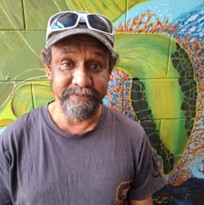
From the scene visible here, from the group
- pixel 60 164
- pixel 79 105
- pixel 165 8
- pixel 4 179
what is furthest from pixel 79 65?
pixel 165 8

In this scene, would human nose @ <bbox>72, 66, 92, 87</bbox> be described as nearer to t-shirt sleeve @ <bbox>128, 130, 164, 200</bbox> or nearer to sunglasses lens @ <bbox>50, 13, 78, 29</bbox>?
sunglasses lens @ <bbox>50, 13, 78, 29</bbox>

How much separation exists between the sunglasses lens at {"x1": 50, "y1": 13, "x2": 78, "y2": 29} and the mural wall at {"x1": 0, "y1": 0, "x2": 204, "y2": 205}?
21.5 inches

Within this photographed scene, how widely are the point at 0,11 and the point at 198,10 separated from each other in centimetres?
136

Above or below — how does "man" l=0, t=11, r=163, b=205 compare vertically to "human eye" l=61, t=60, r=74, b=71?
below

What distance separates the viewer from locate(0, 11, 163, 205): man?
0.98 meters

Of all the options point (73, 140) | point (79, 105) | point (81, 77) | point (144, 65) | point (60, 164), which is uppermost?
point (144, 65)

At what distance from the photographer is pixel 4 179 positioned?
1.08m

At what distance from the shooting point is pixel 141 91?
1.73 m

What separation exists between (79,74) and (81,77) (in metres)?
0.02

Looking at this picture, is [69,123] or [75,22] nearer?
[75,22]

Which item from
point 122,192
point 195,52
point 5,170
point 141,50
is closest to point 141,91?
point 141,50

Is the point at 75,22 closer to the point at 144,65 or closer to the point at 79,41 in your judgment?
the point at 79,41

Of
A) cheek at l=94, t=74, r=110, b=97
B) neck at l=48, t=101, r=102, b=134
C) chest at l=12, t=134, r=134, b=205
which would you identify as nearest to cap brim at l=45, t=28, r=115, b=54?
cheek at l=94, t=74, r=110, b=97

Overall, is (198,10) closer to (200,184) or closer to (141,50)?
(141,50)
